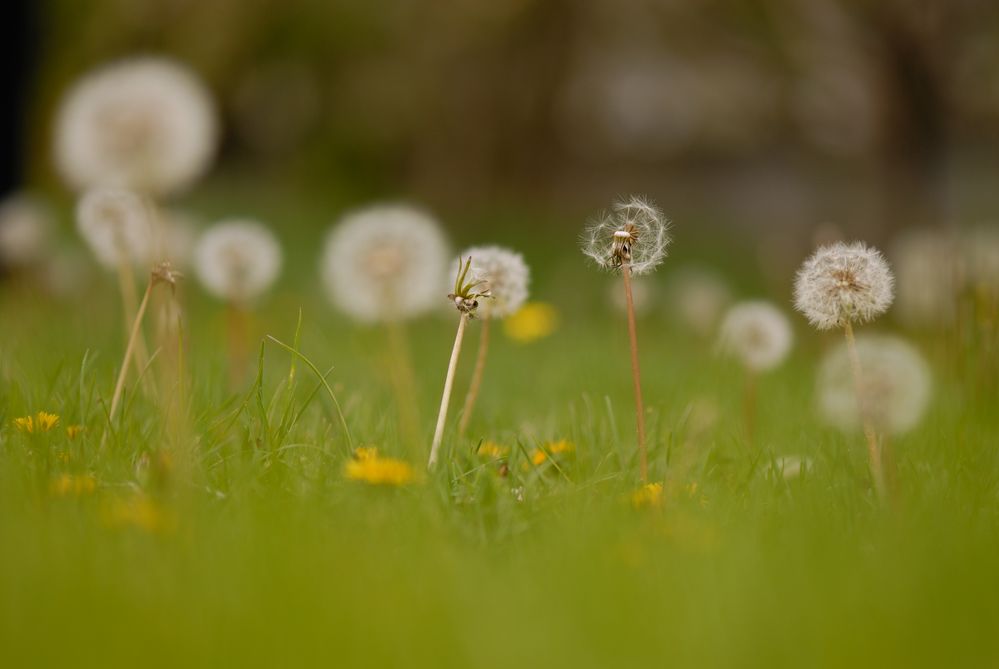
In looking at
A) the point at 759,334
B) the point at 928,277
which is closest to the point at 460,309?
the point at 759,334

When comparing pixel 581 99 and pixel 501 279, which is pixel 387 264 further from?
pixel 581 99

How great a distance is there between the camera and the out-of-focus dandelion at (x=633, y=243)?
196cm

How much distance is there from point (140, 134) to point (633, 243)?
1.17m

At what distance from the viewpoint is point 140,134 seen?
7.52 feet

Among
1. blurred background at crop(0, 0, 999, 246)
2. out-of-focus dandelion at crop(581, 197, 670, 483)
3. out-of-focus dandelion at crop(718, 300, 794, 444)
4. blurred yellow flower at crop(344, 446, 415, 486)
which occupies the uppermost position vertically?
blurred background at crop(0, 0, 999, 246)

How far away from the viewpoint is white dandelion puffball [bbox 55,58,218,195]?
2285 mm

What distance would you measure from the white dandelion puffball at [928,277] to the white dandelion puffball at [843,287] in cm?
152

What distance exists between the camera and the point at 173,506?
1.76 meters

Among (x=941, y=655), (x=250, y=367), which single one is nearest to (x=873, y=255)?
(x=941, y=655)

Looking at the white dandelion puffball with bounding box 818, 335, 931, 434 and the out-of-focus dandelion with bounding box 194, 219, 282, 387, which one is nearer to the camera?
the white dandelion puffball with bounding box 818, 335, 931, 434

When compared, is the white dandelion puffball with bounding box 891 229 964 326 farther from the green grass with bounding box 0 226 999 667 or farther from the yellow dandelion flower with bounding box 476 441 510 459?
the yellow dandelion flower with bounding box 476 441 510 459

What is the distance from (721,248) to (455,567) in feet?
29.5

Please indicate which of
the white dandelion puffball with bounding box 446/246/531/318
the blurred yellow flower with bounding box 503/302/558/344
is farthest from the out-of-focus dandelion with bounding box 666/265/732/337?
the white dandelion puffball with bounding box 446/246/531/318

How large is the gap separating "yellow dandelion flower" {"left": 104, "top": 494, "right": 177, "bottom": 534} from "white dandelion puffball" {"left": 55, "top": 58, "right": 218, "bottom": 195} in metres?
0.89
